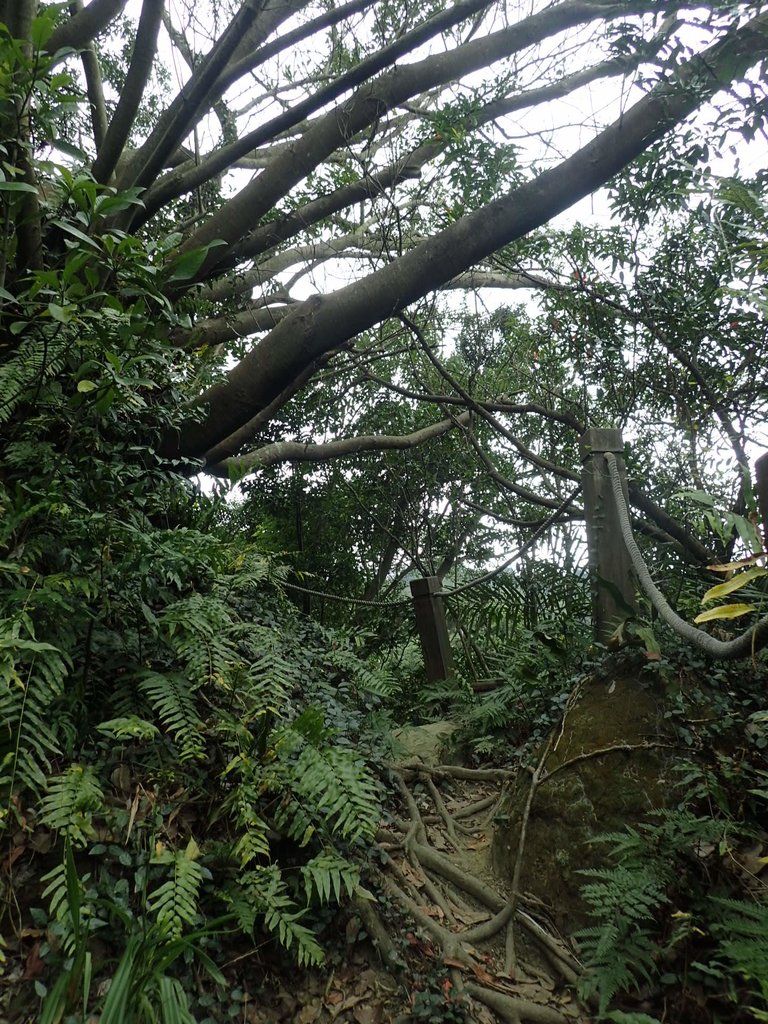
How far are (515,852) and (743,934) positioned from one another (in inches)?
37.2

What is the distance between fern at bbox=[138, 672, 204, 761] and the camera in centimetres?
215

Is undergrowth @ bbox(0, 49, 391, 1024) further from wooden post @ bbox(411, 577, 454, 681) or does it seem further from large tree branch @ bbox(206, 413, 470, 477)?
large tree branch @ bbox(206, 413, 470, 477)

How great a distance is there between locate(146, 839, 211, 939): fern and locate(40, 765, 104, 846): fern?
23 cm

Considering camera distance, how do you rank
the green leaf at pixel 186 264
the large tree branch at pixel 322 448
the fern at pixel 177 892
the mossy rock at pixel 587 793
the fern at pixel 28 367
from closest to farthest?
the fern at pixel 177 892, the mossy rock at pixel 587 793, the fern at pixel 28 367, the green leaf at pixel 186 264, the large tree branch at pixel 322 448

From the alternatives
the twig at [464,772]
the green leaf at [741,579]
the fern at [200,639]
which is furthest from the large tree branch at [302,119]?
the twig at [464,772]

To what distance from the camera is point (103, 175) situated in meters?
3.74

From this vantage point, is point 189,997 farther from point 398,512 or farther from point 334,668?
point 398,512

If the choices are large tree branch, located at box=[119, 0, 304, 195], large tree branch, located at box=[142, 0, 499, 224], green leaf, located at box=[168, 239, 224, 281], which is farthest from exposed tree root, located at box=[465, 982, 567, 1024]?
large tree branch, located at box=[142, 0, 499, 224]

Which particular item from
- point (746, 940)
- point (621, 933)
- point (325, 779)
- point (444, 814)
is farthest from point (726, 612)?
point (444, 814)

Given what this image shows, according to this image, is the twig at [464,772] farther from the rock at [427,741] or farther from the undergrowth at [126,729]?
the undergrowth at [126,729]

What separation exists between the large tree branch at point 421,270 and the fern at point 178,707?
195cm

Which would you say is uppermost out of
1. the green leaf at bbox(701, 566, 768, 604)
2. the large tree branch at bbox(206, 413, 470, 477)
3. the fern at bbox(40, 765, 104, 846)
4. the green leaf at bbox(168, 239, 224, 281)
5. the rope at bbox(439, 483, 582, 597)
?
the large tree branch at bbox(206, 413, 470, 477)

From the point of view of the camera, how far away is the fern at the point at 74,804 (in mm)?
1792

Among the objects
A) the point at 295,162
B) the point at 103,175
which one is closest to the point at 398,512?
the point at 295,162
